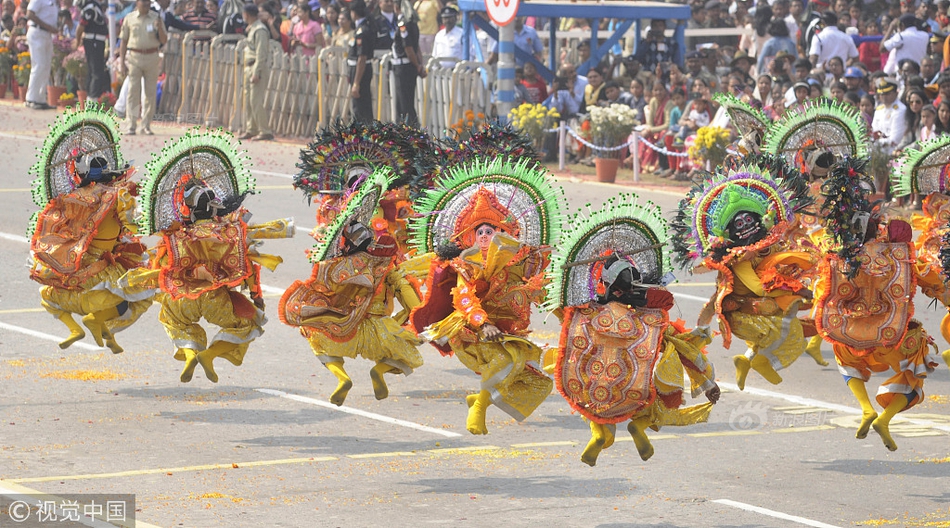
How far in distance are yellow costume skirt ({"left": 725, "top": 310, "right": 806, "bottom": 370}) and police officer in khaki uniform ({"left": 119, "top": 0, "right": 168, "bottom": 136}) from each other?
1713cm

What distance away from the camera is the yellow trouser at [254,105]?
2555 cm


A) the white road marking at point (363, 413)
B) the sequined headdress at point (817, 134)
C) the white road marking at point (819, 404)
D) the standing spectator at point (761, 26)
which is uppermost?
the standing spectator at point (761, 26)

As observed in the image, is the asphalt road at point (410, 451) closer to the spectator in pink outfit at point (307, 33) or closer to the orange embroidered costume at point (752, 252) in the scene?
→ the orange embroidered costume at point (752, 252)

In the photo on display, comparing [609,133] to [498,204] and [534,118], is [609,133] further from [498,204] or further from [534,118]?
[498,204]

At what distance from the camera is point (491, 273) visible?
9352mm

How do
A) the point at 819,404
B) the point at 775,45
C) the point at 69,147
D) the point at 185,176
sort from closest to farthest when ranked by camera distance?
the point at 185,176
the point at 819,404
the point at 69,147
the point at 775,45

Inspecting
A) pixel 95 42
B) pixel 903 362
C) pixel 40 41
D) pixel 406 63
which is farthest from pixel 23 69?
pixel 903 362

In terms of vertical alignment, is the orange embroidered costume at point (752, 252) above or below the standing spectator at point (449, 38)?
below

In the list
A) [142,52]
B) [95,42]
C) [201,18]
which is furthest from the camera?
[95,42]

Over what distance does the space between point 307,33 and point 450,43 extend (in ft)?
8.94

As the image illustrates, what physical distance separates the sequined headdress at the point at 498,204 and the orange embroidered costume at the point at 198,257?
4.08 feet

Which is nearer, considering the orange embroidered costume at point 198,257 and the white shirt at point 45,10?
the orange embroidered costume at point 198,257

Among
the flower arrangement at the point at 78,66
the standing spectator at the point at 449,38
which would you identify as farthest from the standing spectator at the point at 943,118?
the flower arrangement at the point at 78,66

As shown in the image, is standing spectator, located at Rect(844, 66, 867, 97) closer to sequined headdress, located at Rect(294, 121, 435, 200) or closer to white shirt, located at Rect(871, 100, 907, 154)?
white shirt, located at Rect(871, 100, 907, 154)
